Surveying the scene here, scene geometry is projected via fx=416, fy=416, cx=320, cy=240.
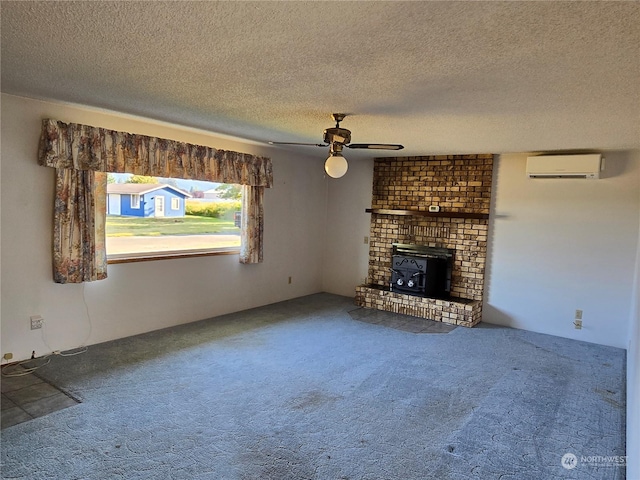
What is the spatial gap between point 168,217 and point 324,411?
2.98 m

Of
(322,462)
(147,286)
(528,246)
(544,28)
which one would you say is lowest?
(322,462)

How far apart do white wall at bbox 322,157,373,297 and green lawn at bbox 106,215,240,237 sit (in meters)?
1.93

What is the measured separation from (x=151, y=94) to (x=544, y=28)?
2.59m

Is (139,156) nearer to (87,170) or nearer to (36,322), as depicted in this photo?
(87,170)

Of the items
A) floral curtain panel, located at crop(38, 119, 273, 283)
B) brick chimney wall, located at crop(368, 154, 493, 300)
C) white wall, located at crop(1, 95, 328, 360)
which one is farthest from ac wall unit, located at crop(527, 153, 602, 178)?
floral curtain panel, located at crop(38, 119, 273, 283)

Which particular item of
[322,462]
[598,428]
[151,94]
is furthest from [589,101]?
[151,94]

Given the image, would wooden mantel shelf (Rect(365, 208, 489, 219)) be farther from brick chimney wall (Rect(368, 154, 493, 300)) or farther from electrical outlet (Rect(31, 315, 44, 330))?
electrical outlet (Rect(31, 315, 44, 330))

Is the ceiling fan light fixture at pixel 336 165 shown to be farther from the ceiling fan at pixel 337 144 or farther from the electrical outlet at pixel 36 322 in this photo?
the electrical outlet at pixel 36 322

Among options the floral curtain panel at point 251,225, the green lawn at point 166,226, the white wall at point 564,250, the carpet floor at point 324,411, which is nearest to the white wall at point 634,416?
the carpet floor at point 324,411

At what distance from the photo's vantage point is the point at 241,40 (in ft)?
6.46

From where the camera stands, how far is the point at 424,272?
5660mm

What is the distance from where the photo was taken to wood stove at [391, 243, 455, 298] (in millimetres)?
5684

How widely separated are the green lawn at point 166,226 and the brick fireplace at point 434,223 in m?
2.25

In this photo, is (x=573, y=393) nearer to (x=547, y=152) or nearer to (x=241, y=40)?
(x=547, y=152)
